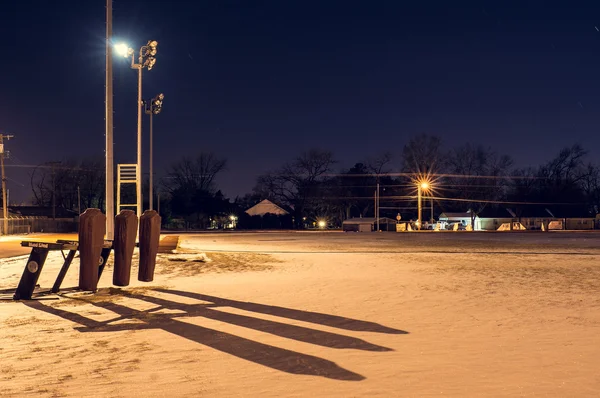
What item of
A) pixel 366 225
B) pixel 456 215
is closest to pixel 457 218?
pixel 456 215

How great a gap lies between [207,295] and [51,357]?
5.32m

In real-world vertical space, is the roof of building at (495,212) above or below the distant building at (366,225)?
above

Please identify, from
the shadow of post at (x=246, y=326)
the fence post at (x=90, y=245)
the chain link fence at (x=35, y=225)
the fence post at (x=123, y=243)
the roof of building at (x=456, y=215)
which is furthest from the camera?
the roof of building at (x=456, y=215)

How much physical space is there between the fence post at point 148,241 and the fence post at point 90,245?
2.85 ft

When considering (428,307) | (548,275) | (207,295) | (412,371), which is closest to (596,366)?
(412,371)

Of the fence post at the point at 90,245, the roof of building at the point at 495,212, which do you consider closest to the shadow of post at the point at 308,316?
the fence post at the point at 90,245

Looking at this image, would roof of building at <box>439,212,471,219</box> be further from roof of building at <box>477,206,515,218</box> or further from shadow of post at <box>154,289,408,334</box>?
shadow of post at <box>154,289,408,334</box>

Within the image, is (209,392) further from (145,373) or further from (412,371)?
(412,371)

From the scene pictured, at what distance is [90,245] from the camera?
10.3 m

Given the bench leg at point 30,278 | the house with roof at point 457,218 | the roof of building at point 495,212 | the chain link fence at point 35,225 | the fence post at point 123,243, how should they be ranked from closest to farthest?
the fence post at point 123,243 < the bench leg at point 30,278 < the chain link fence at point 35,225 < the house with roof at point 457,218 < the roof of building at point 495,212

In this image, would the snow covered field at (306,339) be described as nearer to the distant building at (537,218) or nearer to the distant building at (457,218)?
the distant building at (457,218)

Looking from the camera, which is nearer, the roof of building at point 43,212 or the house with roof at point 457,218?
the roof of building at point 43,212

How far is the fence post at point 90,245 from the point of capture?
1025 cm

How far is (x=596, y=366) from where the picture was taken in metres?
6.36
